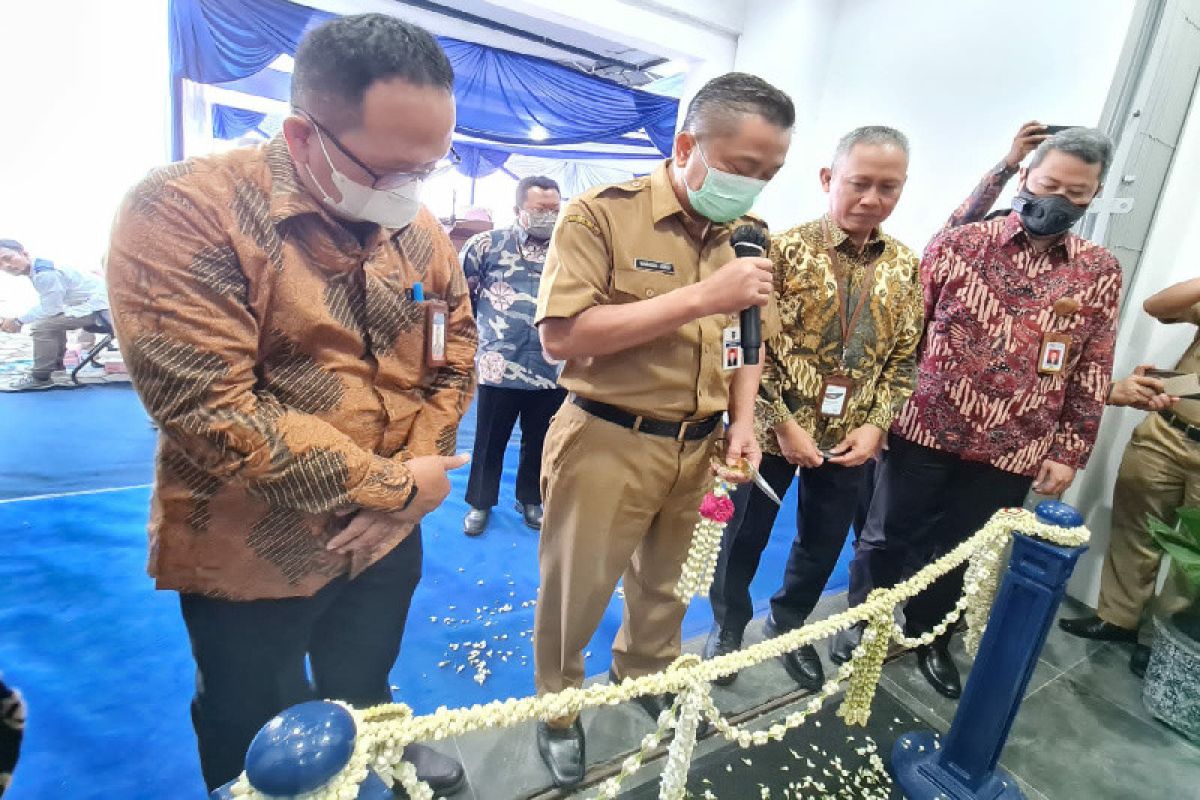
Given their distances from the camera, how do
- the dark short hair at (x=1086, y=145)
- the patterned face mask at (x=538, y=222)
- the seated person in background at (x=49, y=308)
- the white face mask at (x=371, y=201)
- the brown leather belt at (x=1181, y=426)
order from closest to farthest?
the white face mask at (x=371, y=201)
the dark short hair at (x=1086, y=145)
the brown leather belt at (x=1181, y=426)
the patterned face mask at (x=538, y=222)
the seated person in background at (x=49, y=308)


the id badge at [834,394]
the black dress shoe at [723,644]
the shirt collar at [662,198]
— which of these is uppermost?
the shirt collar at [662,198]

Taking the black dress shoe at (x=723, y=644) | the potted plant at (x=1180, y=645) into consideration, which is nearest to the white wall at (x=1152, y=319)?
the potted plant at (x=1180, y=645)

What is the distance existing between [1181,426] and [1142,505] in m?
0.37

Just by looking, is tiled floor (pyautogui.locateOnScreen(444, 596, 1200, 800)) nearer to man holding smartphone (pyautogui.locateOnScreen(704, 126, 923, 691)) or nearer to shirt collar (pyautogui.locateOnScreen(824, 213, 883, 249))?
man holding smartphone (pyautogui.locateOnScreen(704, 126, 923, 691))

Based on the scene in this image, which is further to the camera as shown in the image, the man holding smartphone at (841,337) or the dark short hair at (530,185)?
the dark short hair at (530,185)

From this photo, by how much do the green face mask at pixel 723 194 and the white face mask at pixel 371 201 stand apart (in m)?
0.62

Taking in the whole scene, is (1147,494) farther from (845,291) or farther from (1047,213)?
(845,291)

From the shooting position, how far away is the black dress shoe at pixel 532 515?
3.12m

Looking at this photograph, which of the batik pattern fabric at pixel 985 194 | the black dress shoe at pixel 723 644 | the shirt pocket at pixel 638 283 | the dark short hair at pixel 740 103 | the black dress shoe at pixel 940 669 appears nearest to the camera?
the dark short hair at pixel 740 103

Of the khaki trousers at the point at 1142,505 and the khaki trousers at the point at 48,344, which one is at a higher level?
the khaki trousers at the point at 1142,505

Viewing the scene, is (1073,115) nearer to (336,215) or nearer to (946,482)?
(946,482)

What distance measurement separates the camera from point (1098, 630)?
8.66 ft

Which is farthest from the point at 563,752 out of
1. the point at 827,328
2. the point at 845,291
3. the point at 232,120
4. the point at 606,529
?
the point at 232,120

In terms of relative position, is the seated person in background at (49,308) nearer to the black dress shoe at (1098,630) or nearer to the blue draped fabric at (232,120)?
the blue draped fabric at (232,120)
